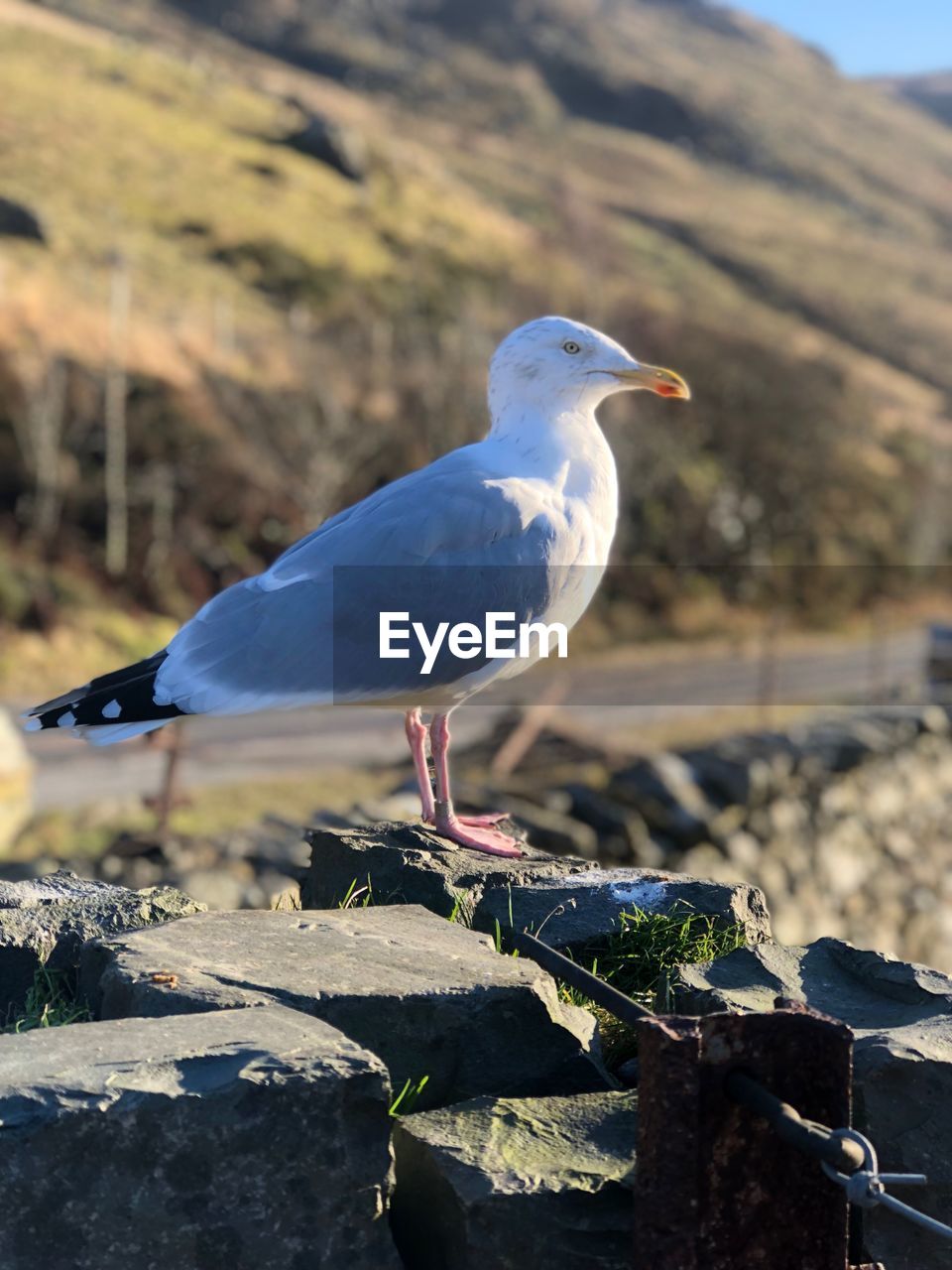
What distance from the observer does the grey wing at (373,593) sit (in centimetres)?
495

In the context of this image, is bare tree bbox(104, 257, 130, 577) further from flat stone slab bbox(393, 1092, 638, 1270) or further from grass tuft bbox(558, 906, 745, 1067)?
flat stone slab bbox(393, 1092, 638, 1270)

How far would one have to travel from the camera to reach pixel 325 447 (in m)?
35.2

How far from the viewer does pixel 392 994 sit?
3.49 m

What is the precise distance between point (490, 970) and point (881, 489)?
4756 centimetres

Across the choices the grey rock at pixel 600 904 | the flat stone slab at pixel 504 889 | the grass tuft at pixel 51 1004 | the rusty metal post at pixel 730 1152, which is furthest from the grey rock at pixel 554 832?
the rusty metal post at pixel 730 1152

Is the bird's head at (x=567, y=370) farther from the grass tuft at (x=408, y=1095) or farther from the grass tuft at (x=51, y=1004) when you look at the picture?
the grass tuft at (x=408, y=1095)

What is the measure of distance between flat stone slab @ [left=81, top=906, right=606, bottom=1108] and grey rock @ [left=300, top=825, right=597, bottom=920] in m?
0.76

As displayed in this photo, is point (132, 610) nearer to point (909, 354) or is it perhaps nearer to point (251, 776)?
point (251, 776)

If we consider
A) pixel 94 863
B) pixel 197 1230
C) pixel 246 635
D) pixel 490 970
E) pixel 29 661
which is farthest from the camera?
pixel 29 661

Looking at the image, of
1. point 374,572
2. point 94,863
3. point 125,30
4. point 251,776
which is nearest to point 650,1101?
point 374,572

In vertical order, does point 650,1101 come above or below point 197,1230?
above

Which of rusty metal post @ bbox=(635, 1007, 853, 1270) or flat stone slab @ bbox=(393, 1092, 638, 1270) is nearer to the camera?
rusty metal post @ bbox=(635, 1007, 853, 1270)

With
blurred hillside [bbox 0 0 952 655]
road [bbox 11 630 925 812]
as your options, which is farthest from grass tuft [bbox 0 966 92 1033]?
blurred hillside [bbox 0 0 952 655]

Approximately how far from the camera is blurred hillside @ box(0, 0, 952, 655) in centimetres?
3425
